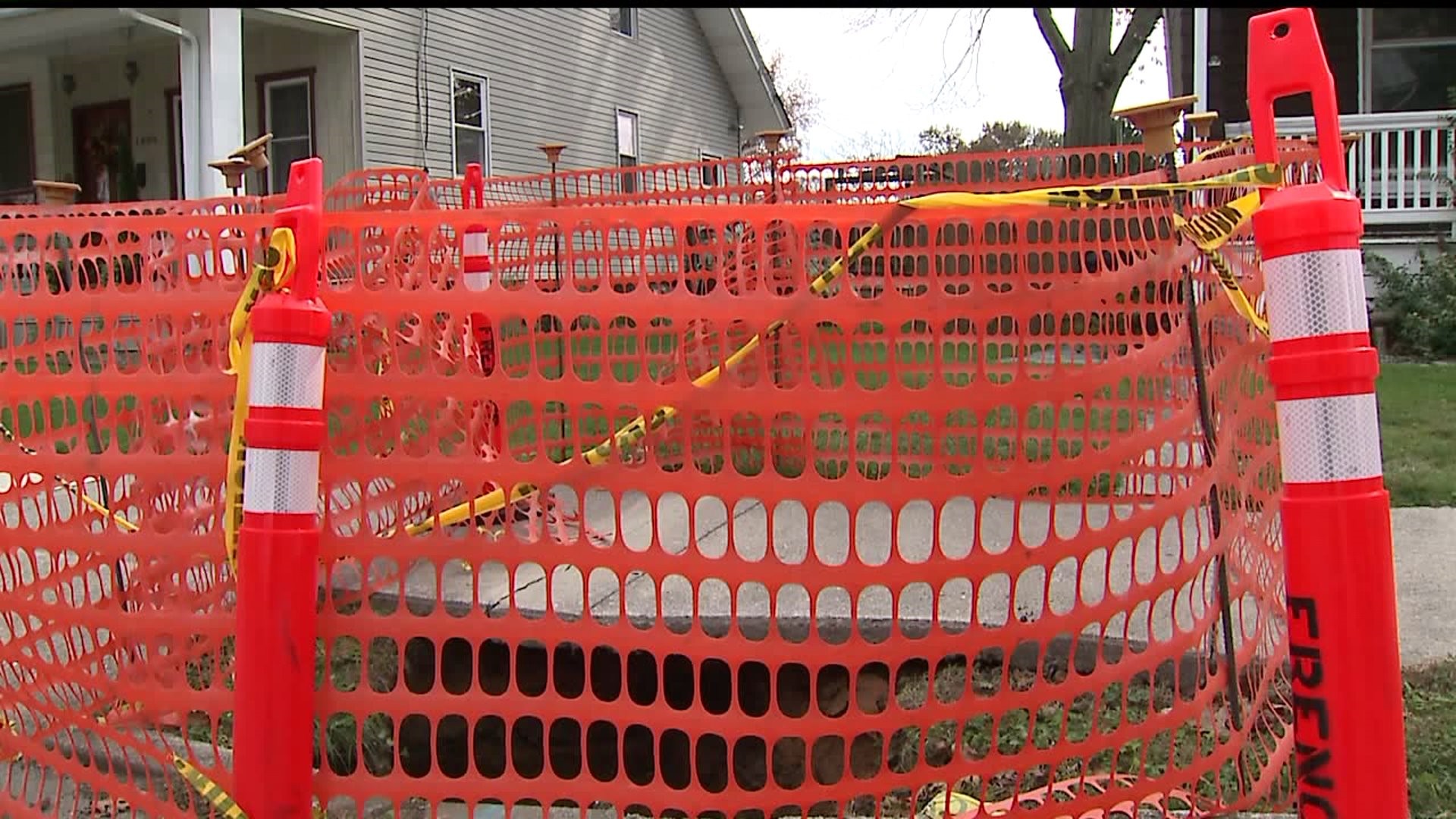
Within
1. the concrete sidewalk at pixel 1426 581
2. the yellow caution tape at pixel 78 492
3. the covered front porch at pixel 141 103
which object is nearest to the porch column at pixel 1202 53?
the concrete sidewalk at pixel 1426 581

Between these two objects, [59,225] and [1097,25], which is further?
[1097,25]

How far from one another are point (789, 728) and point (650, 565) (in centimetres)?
40

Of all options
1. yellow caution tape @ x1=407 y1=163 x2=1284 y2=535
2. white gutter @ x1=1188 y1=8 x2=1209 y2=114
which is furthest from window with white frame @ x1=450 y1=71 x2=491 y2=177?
yellow caution tape @ x1=407 y1=163 x2=1284 y2=535

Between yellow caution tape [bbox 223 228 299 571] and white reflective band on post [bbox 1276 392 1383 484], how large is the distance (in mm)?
1755

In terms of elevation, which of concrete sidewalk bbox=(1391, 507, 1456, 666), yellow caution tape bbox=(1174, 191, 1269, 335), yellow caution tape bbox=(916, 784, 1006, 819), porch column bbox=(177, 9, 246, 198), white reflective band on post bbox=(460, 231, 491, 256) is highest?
porch column bbox=(177, 9, 246, 198)

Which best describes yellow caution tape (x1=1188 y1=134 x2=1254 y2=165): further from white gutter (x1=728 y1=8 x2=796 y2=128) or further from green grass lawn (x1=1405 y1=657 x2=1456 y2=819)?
white gutter (x1=728 y1=8 x2=796 y2=128)

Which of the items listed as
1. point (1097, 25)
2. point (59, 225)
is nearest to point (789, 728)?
point (59, 225)

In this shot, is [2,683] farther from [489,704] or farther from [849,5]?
[849,5]

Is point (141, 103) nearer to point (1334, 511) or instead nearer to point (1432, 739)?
point (1432, 739)

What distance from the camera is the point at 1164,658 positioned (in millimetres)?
2283

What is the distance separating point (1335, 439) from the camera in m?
1.68

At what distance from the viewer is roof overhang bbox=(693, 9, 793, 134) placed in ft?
76.2

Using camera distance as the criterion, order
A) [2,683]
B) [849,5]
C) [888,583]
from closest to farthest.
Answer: [888,583] < [2,683] < [849,5]

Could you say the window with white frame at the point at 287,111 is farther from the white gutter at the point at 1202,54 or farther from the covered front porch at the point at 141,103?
the white gutter at the point at 1202,54
